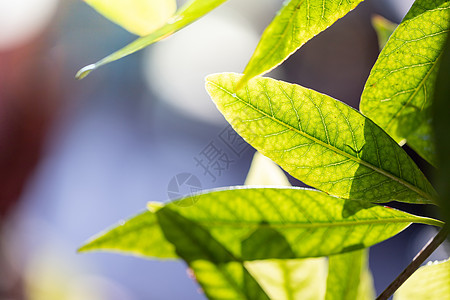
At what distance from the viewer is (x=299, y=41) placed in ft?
1.17

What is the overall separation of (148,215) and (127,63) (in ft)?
9.49

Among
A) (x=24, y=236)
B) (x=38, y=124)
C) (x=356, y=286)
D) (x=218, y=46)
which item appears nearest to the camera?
(x=356, y=286)

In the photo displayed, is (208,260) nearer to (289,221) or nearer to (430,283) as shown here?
(289,221)

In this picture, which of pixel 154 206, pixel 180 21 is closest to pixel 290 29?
pixel 180 21

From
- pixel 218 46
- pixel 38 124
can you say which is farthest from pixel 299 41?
pixel 38 124

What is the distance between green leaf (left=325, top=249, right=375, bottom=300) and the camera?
1.62 feet

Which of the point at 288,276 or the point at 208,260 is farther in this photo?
the point at 288,276

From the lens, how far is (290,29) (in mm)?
347

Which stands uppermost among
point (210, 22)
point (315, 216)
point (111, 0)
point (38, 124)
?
point (38, 124)

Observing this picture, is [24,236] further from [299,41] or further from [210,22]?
[299,41]

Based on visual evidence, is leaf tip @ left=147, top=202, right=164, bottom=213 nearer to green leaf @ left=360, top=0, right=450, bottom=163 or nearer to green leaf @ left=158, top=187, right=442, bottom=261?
green leaf @ left=158, top=187, right=442, bottom=261

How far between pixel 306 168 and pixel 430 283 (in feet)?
0.85

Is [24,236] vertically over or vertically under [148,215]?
over

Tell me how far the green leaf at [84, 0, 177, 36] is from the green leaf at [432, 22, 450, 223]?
33 centimetres
